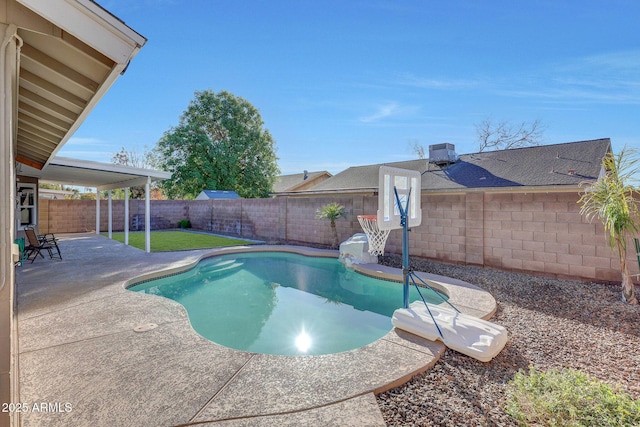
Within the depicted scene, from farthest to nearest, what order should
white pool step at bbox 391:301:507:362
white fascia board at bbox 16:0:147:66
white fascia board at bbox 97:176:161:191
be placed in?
1. white fascia board at bbox 97:176:161:191
2. white pool step at bbox 391:301:507:362
3. white fascia board at bbox 16:0:147:66

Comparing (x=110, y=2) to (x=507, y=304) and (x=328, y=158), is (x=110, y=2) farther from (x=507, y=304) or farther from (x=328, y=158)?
(x=328, y=158)

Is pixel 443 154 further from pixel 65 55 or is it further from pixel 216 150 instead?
pixel 216 150

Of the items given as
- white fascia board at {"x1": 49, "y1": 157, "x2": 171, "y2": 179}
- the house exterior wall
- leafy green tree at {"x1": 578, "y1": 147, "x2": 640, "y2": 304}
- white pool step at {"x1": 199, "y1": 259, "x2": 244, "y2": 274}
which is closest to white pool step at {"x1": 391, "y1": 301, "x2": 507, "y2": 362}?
leafy green tree at {"x1": 578, "y1": 147, "x2": 640, "y2": 304}

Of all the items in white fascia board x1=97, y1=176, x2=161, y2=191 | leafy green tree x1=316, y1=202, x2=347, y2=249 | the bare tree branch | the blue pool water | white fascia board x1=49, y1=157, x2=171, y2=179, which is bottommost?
the blue pool water

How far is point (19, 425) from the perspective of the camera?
2.00 m

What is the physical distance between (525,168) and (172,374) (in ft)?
41.3

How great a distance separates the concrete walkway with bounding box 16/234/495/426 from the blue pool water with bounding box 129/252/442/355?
0.82m

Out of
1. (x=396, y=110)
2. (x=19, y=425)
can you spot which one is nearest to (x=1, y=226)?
(x=19, y=425)

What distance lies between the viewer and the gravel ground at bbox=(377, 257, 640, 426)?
2.52 metres

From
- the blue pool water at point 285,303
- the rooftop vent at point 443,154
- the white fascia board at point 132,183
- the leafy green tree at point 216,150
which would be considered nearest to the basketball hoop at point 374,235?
the blue pool water at point 285,303

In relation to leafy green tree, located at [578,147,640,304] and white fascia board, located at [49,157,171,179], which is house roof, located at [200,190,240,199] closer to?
Answer: white fascia board, located at [49,157,171,179]

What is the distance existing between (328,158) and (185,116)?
12057 millimetres

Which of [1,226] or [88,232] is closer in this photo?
[1,226]

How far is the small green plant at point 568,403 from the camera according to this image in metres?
2.14
